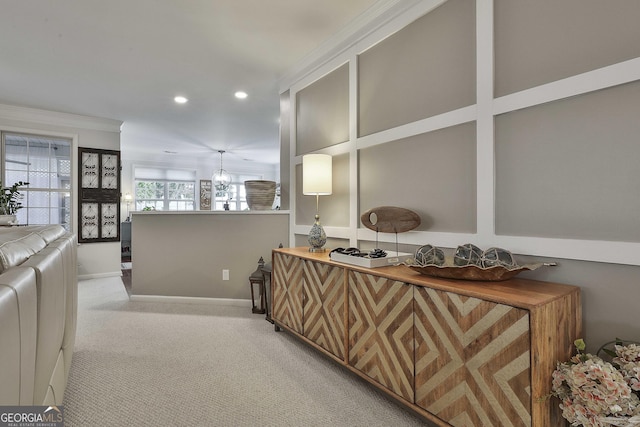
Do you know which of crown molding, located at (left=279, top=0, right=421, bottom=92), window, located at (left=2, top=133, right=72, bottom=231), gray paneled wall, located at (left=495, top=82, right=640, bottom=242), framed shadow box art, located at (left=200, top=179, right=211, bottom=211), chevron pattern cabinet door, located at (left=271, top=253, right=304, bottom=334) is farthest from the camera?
framed shadow box art, located at (left=200, top=179, right=211, bottom=211)

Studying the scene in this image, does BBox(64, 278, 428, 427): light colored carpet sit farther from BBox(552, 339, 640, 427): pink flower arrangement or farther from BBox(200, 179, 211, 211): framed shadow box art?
BBox(200, 179, 211, 211): framed shadow box art

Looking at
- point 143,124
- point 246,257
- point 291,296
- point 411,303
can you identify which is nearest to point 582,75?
point 411,303

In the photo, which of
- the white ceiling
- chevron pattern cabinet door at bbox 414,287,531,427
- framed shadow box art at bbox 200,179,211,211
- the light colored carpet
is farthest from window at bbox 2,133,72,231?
chevron pattern cabinet door at bbox 414,287,531,427

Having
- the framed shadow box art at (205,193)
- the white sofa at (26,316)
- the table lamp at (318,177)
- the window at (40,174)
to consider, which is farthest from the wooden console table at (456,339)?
the framed shadow box art at (205,193)

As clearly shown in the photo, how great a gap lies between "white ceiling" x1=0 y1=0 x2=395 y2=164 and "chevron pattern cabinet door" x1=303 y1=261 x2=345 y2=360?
6.16 ft

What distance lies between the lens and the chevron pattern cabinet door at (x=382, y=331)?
159cm

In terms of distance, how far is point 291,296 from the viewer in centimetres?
257

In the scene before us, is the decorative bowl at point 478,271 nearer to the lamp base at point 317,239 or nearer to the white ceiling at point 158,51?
the lamp base at point 317,239

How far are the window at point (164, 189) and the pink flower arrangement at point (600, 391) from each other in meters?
8.41

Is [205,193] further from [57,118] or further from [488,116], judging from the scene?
[488,116]

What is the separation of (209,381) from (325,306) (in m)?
0.84

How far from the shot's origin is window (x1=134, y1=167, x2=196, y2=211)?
26.7 feet

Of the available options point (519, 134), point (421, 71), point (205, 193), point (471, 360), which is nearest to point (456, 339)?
point (471, 360)

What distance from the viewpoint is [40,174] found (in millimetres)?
Answer: 4891
